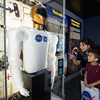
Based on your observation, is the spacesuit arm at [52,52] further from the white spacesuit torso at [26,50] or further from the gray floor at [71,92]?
the gray floor at [71,92]

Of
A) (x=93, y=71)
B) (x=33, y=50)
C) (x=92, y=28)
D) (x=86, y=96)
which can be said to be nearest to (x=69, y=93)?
(x=86, y=96)

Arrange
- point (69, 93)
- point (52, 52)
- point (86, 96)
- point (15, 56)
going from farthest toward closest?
point (69, 93) → point (86, 96) → point (52, 52) → point (15, 56)

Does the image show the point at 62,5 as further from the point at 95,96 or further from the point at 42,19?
the point at 95,96

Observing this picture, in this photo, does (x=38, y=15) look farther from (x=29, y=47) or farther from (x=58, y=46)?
(x=58, y=46)

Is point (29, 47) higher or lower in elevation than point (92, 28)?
lower

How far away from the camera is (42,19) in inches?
35.4

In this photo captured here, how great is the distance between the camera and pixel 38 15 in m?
0.87

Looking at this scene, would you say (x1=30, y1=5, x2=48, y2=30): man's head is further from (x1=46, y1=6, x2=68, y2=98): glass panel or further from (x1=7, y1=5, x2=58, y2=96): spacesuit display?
(x1=46, y1=6, x2=68, y2=98): glass panel

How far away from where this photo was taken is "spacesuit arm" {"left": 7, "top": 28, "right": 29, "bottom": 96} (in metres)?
0.74

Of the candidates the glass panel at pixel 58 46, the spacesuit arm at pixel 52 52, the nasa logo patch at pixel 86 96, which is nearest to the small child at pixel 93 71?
the nasa logo patch at pixel 86 96

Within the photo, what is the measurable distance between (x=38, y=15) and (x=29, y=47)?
352 millimetres

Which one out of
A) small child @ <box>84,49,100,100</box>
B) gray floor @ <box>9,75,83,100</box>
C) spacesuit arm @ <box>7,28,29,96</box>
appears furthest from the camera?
gray floor @ <box>9,75,83,100</box>

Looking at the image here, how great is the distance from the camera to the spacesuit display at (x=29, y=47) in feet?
2.46

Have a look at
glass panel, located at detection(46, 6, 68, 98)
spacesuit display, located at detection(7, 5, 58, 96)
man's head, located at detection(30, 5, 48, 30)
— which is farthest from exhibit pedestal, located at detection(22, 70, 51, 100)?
man's head, located at detection(30, 5, 48, 30)
